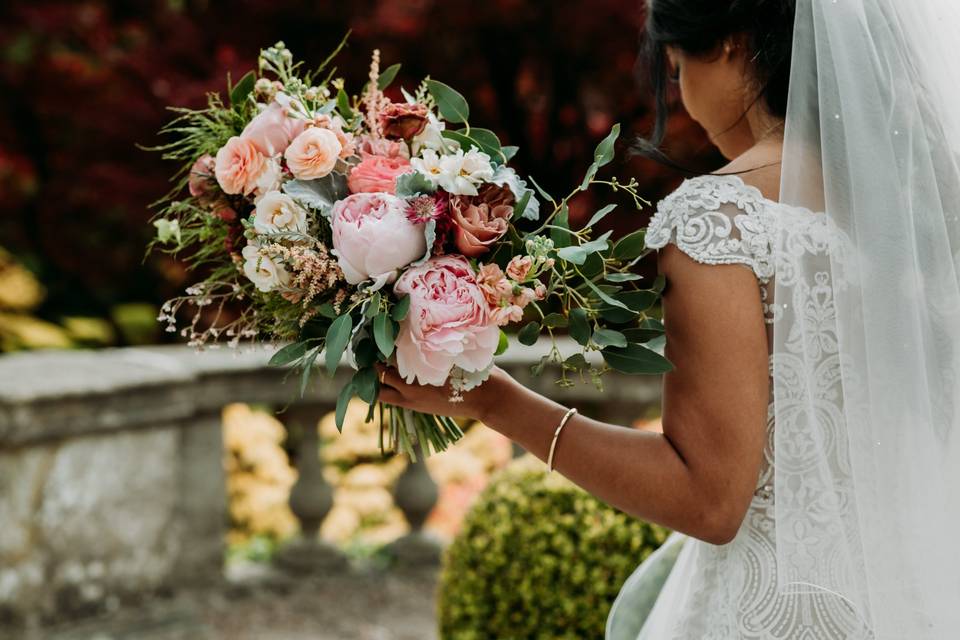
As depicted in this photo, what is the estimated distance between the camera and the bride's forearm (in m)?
1.70

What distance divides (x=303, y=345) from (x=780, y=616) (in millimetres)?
903

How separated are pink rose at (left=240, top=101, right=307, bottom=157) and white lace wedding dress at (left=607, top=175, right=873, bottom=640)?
2.10ft

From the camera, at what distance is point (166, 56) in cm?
580

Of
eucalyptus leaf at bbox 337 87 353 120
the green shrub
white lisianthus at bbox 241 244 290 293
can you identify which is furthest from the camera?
the green shrub

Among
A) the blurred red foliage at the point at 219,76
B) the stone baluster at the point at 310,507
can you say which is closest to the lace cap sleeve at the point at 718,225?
the blurred red foliage at the point at 219,76

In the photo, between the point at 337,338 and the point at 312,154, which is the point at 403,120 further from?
the point at 337,338

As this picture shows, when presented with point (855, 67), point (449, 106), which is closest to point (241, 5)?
point (449, 106)

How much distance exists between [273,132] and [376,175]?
0.21 m

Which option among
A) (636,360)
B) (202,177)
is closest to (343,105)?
(202,177)

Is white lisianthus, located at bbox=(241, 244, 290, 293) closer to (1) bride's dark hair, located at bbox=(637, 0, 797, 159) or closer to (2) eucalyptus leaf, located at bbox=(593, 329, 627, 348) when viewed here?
(2) eucalyptus leaf, located at bbox=(593, 329, 627, 348)

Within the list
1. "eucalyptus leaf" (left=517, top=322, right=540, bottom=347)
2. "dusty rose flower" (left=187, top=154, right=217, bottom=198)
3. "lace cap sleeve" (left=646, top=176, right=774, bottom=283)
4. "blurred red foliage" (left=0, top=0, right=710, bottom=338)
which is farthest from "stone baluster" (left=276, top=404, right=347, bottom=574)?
"lace cap sleeve" (left=646, top=176, right=774, bottom=283)

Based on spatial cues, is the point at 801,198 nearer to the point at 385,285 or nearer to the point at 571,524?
the point at 385,285

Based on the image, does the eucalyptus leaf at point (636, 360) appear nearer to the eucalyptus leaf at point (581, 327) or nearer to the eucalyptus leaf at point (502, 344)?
the eucalyptus leaf at point (581, 327)

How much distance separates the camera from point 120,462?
13.3ft
